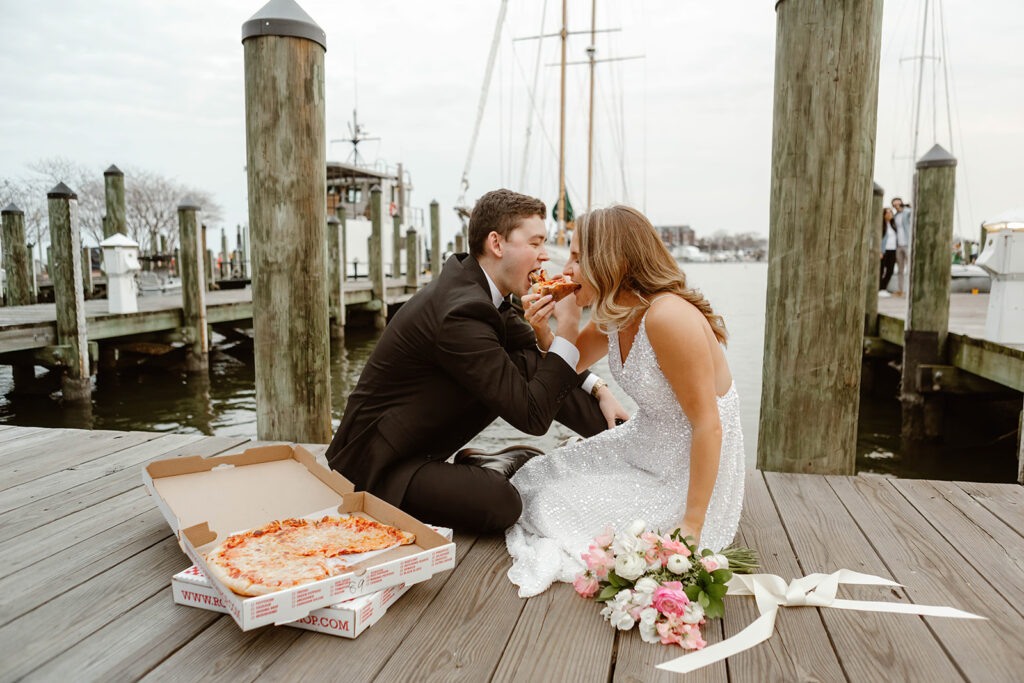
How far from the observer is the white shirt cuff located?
2.48 metres

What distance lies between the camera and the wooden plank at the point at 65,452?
3245 mm

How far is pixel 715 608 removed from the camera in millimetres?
1858

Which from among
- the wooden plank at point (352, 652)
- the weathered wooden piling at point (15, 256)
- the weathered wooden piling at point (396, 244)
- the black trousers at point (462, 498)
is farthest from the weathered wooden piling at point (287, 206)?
the weathered wooden piling at point (396, 244)

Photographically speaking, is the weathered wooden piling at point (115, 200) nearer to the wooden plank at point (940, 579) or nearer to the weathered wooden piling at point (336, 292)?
the weathered wooden piling at point (336, 292)

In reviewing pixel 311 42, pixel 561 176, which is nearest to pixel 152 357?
pixel 311 42

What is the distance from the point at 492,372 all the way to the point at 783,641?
3.77ft

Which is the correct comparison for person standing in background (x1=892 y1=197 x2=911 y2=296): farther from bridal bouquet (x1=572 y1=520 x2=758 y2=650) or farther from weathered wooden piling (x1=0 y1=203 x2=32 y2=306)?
weathered wooden piling (x1=0 y1=203 x2=32 y2=306)

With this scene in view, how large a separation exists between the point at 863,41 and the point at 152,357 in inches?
454

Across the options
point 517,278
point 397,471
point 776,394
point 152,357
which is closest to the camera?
point 397,471

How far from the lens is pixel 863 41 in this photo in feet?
9.13

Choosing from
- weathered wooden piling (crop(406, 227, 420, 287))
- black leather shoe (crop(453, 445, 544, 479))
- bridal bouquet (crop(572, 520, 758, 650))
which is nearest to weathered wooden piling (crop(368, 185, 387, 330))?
weathered wooden piling (crop(406, 227, 420, 287))

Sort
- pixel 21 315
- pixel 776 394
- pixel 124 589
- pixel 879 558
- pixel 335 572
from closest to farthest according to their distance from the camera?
pixel 335 572
pixel 124 589
pixel 879 558
pixel 776 394
pixel 21 315

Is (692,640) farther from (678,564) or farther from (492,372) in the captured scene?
(492,372)

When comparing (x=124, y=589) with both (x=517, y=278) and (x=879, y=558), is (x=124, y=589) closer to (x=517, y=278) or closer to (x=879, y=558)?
(x=517, y=278)
